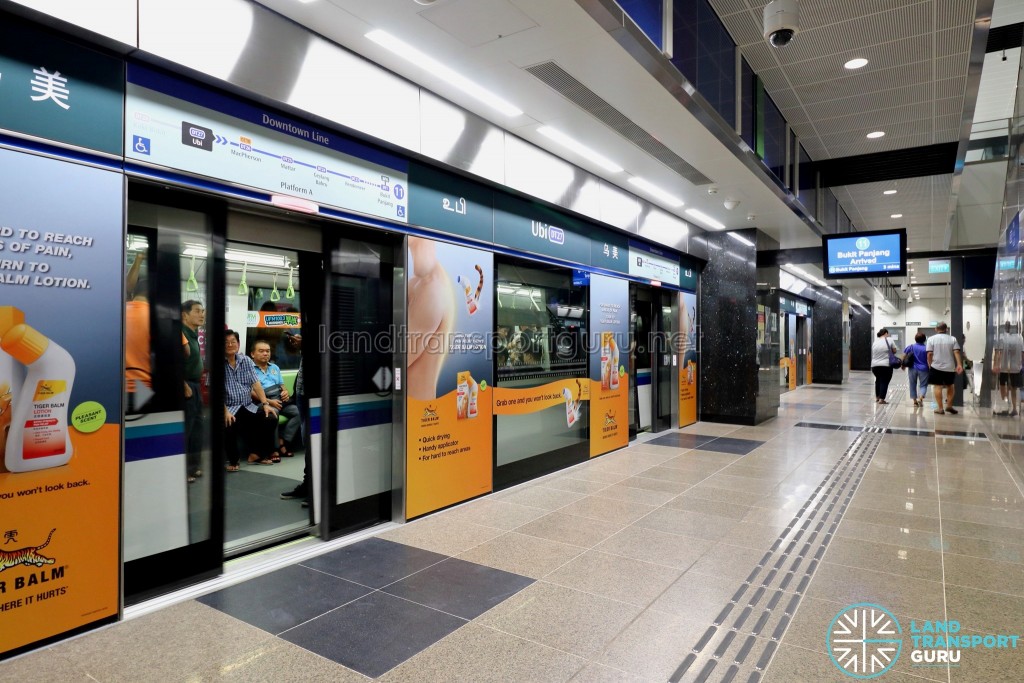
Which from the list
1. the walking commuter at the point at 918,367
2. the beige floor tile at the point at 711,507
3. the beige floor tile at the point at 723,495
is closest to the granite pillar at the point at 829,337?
the walking commuter at the point at 918,367

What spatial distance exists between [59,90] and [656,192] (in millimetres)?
5673

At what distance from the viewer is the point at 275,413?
4762 mm

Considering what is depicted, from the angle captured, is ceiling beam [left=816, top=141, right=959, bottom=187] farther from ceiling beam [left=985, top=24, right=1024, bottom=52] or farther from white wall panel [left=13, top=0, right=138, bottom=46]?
white wall panel [left=13, top=0, right=138, bottom=46]

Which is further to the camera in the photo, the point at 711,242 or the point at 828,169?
the point at 711,242

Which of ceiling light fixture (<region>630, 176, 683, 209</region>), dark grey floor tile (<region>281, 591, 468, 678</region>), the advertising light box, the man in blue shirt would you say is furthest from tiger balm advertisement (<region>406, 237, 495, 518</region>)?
the advertising light box

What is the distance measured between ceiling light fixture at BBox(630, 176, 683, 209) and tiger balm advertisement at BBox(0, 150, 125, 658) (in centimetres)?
495

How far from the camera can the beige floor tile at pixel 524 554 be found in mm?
3209

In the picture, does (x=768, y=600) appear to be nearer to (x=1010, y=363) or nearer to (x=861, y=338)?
(x=1010, y=363)

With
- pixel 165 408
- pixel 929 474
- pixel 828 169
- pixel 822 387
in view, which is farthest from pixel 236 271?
pixel 822 387

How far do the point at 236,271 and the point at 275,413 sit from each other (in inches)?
46.9

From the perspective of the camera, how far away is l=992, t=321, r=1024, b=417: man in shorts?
18.3 feet

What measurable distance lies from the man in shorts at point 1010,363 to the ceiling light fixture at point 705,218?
352 cm

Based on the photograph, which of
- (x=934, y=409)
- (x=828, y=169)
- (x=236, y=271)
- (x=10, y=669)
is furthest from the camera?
(x=934, y=409)

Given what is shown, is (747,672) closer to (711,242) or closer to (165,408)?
(165,408)
